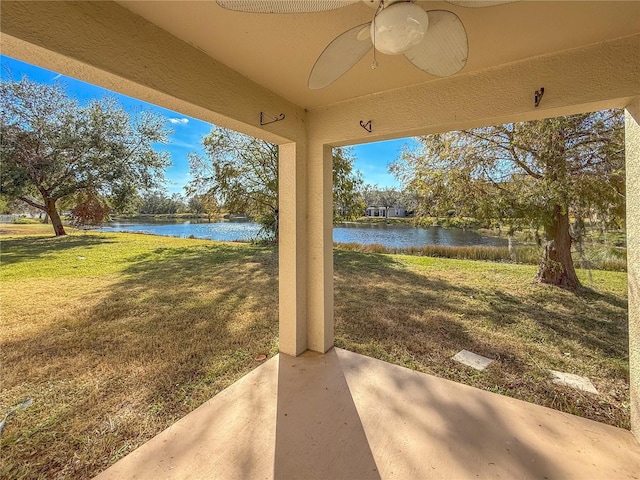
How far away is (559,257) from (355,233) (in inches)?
188

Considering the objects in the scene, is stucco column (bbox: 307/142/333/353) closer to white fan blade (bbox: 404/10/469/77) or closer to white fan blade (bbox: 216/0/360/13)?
white fan blade (bbox: 404/10/469/77)

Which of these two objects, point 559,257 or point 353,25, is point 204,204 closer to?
point 353,25

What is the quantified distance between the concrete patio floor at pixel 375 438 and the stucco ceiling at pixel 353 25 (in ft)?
6.54

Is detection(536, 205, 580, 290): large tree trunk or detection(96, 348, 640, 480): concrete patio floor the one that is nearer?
detection(96, 348, 640, 480): concrete patio floor

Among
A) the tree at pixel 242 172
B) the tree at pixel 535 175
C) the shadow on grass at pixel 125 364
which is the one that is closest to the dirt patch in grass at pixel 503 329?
the tree at pixel 535 175

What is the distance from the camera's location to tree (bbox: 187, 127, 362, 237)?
21.3 ft

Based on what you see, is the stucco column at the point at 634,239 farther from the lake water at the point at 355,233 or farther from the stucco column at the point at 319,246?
the lake water at the point at 355,233

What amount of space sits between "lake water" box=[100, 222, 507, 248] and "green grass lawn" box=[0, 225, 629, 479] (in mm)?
896

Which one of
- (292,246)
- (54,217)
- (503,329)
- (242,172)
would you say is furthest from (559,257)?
(54,217)

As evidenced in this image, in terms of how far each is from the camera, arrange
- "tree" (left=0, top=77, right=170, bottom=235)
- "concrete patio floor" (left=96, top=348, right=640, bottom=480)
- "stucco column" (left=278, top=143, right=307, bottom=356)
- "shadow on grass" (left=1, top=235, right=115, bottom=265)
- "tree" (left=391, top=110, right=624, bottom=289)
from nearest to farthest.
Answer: "concrete patio floor" (left=96, top=348, right=640, bottom=480), "stucco column" (left=278, top=143, right=307, bottom=356), "tree" (left=391, top=110, right=624, bottom=289), "tree" (left=0, top=77, right=170, bottom=235), "shadow on grass" (left=1, top=235, right=115, bottom=265)

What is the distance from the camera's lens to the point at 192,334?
275 cm

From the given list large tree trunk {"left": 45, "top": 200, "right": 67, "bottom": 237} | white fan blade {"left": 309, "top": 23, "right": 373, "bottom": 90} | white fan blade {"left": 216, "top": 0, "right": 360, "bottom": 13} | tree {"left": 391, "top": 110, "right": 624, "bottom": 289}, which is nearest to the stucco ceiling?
white fan blade {"left": 309, "top": 23, "right": 373, "bottom": 90}

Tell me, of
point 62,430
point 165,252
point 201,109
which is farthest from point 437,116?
point 165,252

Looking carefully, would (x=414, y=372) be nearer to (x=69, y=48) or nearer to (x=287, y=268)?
(x=287, y=268)
